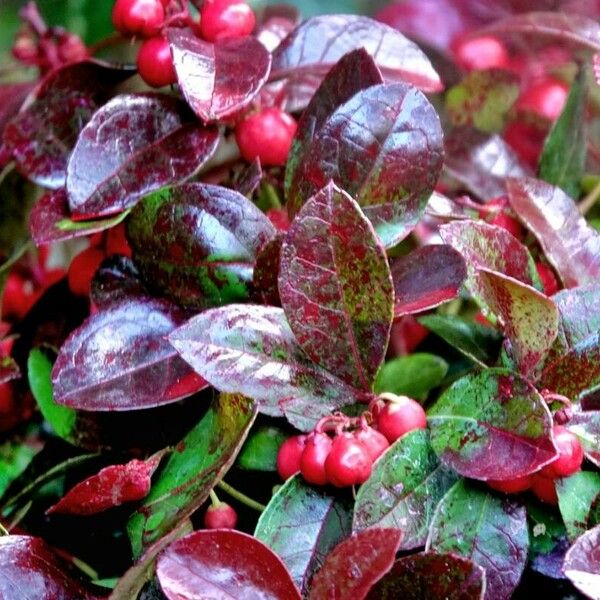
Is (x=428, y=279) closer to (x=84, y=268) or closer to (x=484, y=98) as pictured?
(x=84, y=268)

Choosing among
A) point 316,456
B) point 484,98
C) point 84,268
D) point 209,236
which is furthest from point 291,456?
point 484,98

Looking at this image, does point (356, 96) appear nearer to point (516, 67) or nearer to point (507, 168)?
point (507, 168)

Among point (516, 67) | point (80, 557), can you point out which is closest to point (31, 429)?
point (80, 557)

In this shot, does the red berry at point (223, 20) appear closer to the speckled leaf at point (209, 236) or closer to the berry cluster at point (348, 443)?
the speckled leaf at point (209, 236)

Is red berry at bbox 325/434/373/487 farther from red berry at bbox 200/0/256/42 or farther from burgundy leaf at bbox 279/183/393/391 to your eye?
red berry at bbox 200/0/256/42

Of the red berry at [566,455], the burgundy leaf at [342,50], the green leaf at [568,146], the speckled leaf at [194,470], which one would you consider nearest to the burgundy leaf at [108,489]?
the speckled leaf at [194,470]

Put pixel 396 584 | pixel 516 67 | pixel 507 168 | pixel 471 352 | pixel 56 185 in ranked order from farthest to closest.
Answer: pixel 516 67
pixel 507 168
pixel 56 185
pixel 471 352
pixel 396 584

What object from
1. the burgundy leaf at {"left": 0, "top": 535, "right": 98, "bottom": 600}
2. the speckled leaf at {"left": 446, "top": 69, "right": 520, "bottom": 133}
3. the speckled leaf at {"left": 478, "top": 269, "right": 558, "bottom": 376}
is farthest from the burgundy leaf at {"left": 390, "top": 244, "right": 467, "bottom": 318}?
the speckled leaf at {"left": 446, "top": 69, "right": 520, "bottom": 133}
